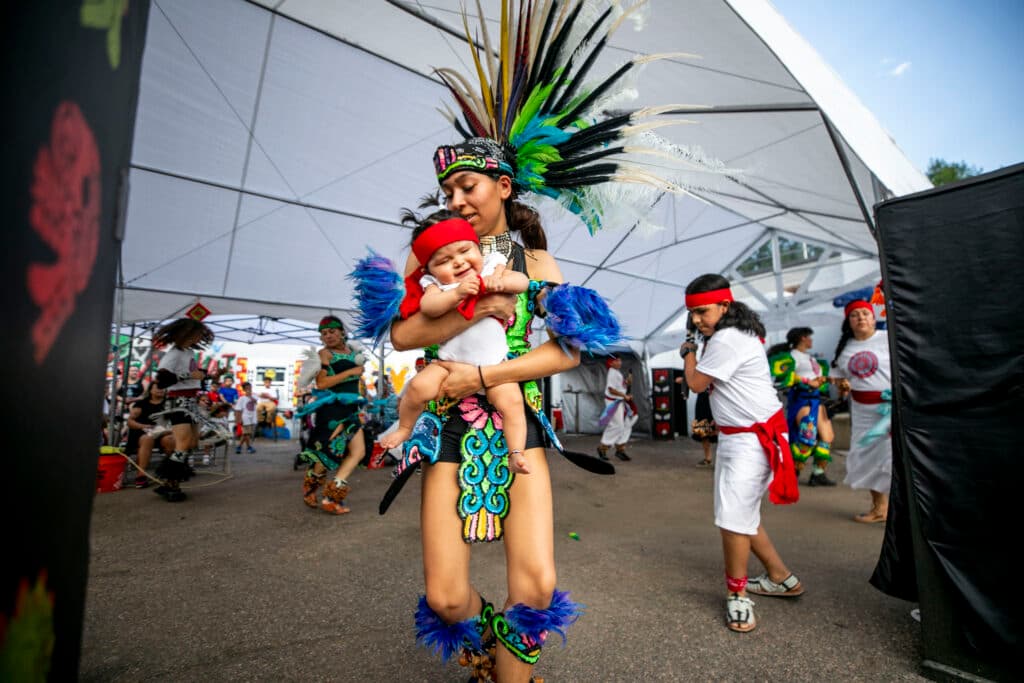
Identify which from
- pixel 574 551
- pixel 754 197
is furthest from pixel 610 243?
pixel 574 551

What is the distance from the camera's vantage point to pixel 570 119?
79.4 inches

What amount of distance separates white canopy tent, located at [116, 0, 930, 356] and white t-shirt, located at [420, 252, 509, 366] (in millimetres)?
915

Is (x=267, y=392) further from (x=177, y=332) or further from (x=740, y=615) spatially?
(x=740, y=615)

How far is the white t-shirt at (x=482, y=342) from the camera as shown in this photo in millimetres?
1628

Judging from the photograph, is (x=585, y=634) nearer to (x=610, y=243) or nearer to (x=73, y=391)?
(x=73, y=391)

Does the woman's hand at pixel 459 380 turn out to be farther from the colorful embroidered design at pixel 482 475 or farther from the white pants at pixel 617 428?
the white pants at pixel 617 428

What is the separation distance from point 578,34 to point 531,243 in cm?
83

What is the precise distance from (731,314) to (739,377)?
0.36 meters

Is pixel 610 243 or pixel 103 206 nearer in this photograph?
pixel 103 206

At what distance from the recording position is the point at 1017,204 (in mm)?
1942

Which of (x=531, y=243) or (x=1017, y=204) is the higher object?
(x=1017, y=204)

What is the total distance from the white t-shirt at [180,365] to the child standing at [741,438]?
18.2 feet

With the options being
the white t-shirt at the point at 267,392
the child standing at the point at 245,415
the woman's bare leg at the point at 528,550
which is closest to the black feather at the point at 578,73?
the woman's bare leg at the point at 528,550

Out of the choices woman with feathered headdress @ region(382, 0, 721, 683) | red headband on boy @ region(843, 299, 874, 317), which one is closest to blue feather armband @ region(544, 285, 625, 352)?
woman with feathered headdress @ region(382, 0, 721, 683)
